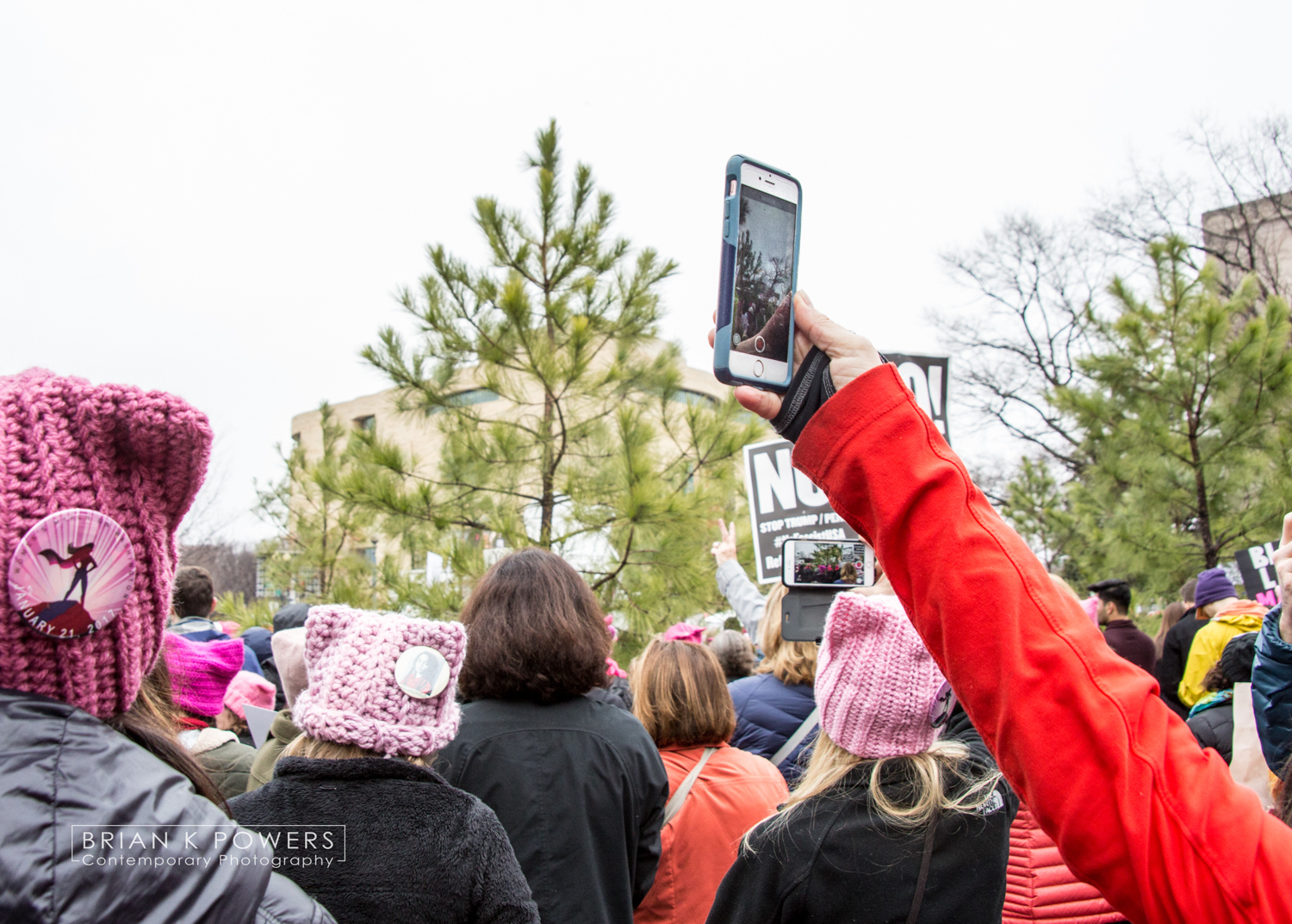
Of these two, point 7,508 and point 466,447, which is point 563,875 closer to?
point 7,508

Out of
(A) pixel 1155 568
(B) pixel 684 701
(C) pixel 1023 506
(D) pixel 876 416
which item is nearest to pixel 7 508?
(D) pixel 876 416

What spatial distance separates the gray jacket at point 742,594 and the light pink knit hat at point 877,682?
86.8 inches

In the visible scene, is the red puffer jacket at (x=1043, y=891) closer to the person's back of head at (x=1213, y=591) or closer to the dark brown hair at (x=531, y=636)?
the dark brown hair at (x=531, y=636)

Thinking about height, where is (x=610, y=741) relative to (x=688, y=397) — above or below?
below

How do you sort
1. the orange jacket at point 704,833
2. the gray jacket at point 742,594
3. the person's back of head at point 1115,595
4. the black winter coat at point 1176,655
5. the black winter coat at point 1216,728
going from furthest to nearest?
the person's back of head at point 1115,595, the black winter coat at point 1176,655, the gray jacket at point 742,594, the black winter coat at point 1216,728, the orange jacket at point 704,833

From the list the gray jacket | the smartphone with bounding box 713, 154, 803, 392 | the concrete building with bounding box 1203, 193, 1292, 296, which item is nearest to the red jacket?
the smartphone with bounding box 713, 154, 803, 392

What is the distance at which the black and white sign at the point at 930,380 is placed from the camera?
3.84 m

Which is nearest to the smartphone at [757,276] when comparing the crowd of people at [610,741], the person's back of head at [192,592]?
the crowd of people at [610,741]

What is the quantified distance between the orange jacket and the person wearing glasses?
781 millimetres

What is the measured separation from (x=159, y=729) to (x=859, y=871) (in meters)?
1.23

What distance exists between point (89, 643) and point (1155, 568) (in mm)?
11040

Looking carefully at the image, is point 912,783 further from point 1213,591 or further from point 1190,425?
point 1190,425

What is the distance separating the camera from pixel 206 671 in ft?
9.37

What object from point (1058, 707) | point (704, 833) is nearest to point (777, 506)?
point (704, 833)
